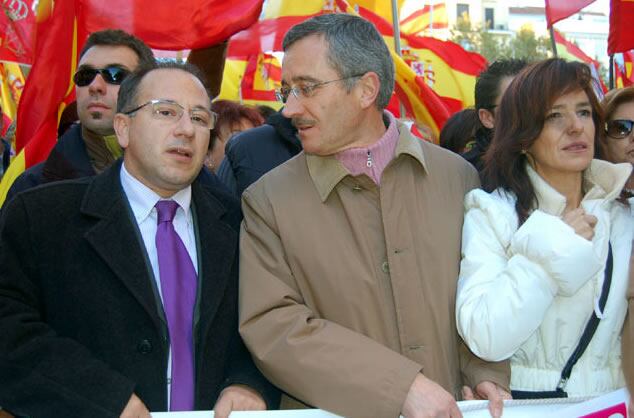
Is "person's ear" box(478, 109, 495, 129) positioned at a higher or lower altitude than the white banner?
higher

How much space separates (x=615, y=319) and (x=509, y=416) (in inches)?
20.1

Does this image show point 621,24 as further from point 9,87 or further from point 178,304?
Result: point 9,87

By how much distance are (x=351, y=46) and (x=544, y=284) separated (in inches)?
48.1

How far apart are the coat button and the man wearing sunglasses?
1.16m

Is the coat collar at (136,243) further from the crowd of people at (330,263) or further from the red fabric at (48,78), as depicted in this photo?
the red fabric at (48,78)

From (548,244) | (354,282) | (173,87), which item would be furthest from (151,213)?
(548,244)

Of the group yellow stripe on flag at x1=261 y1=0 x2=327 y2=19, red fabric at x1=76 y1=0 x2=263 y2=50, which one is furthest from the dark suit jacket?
yellow stripe on flag at x1=261 y1=0 x2=327 y2=19

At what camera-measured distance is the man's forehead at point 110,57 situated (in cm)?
417

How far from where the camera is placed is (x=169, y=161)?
123 inches

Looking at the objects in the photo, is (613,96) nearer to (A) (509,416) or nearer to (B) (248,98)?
(A) (509,416)

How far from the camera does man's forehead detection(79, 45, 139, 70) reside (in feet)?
13.7

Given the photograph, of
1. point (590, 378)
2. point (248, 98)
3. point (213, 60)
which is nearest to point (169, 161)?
point (590, 378)

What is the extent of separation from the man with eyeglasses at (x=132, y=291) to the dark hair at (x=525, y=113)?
40.4 inches

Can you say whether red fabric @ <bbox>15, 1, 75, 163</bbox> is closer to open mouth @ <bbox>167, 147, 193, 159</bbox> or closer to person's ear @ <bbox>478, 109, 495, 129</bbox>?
open mouth @ <bbox>167, 147, 193, 159</bbox>
